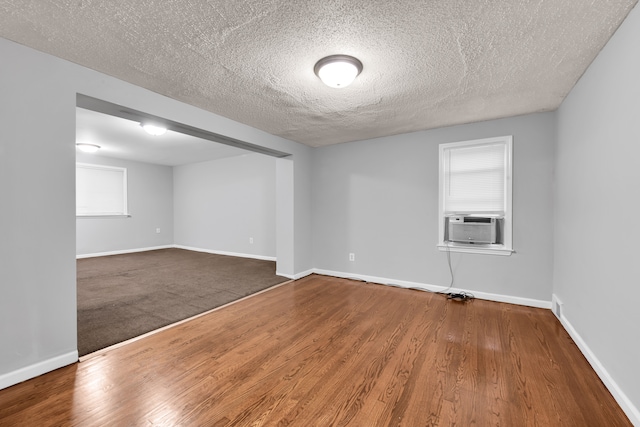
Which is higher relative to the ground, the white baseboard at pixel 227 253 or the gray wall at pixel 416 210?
the gray wall at pixel 416 210

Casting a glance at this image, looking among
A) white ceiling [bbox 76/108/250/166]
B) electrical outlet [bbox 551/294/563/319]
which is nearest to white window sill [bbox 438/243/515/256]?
electrical outlet [bbox 551/294/563/319]

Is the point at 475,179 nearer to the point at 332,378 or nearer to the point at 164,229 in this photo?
the point at 332,378

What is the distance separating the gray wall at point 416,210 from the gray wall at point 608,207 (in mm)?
577

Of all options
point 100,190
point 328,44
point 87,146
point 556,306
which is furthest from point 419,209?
point 100,190

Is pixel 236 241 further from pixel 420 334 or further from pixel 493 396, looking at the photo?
pixel 493 396

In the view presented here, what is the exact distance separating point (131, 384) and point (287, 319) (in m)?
1.36

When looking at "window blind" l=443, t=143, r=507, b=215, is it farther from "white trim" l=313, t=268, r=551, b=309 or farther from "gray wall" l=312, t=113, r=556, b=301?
"white trim" l=313, t=268, r=551, b=309

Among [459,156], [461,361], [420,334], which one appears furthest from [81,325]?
[459,156]

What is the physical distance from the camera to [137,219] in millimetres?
6988

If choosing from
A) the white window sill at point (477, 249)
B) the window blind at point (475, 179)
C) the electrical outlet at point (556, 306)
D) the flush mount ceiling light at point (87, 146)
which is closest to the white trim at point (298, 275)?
the white window sill at point (477, 249)

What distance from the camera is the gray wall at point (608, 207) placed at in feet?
4.73

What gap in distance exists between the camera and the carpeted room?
125 inches

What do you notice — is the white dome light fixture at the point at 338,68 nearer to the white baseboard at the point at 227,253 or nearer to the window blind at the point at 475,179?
the window blind at the point at 475,179

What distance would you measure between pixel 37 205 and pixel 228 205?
4795 millimetres
